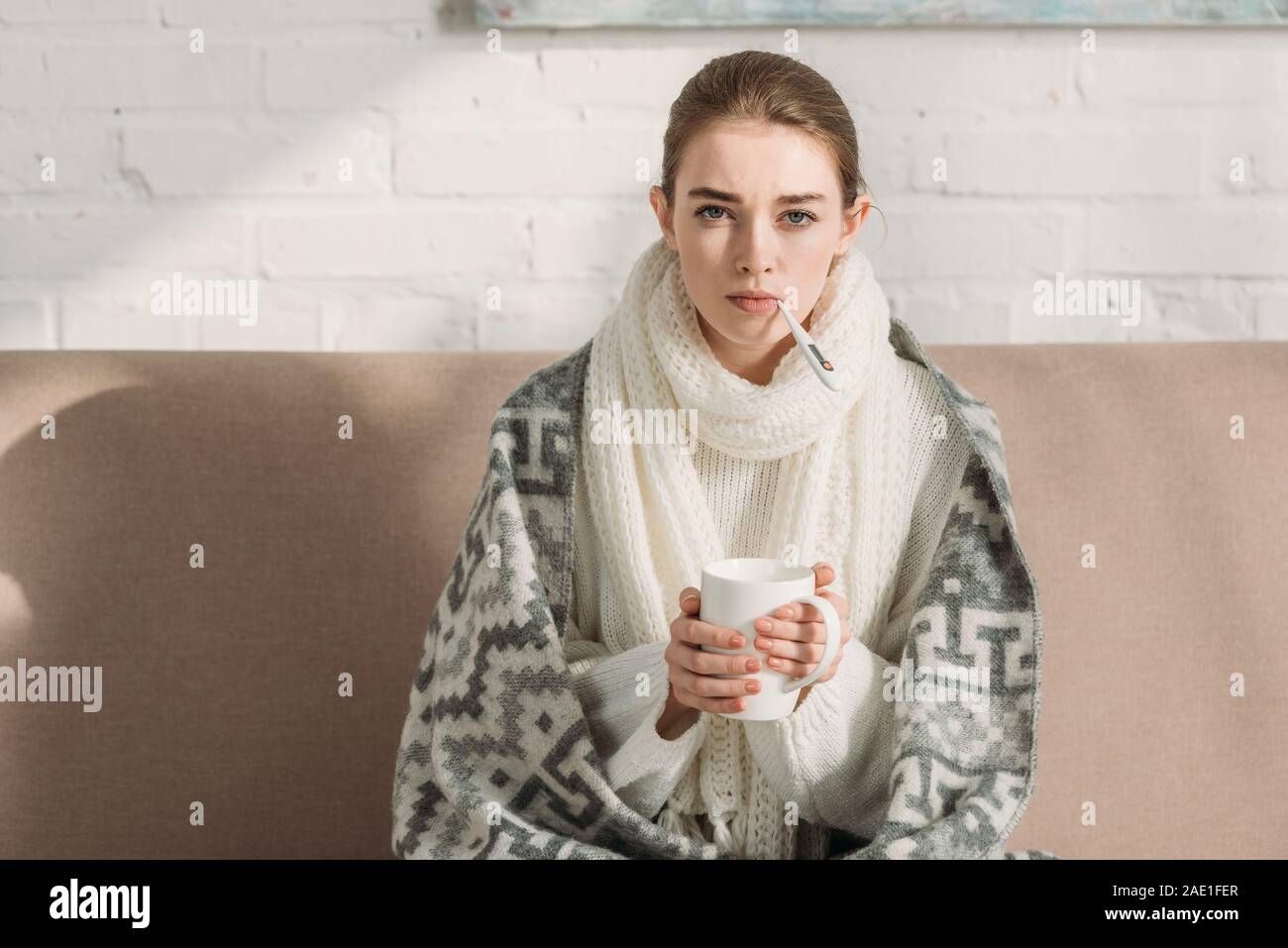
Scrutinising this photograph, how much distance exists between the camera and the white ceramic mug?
0.90 metres

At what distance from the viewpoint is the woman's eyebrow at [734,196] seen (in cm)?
102

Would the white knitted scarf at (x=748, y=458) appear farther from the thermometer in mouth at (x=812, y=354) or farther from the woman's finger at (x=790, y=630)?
the woman's finger at (x=790, y=630)

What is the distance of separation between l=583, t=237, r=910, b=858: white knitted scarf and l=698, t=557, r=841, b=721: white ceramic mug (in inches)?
5.7

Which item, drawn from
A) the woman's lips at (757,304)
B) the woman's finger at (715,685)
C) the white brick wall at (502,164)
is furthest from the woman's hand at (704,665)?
the white brick wall at (502,164)

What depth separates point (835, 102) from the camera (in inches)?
42.1

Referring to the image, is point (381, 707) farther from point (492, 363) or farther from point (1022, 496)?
point (1022, 496)

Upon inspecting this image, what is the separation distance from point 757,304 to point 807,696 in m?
0.32

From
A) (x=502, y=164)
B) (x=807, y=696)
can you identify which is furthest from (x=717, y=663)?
(x=502, y=164)

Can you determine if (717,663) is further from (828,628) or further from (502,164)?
(502,164)

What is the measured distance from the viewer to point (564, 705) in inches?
41.2

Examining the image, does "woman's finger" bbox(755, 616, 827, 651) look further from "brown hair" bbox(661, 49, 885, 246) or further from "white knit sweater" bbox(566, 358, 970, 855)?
"brown hair" bbox(661, 49, 885, 246)

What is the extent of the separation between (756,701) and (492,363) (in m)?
0.57
